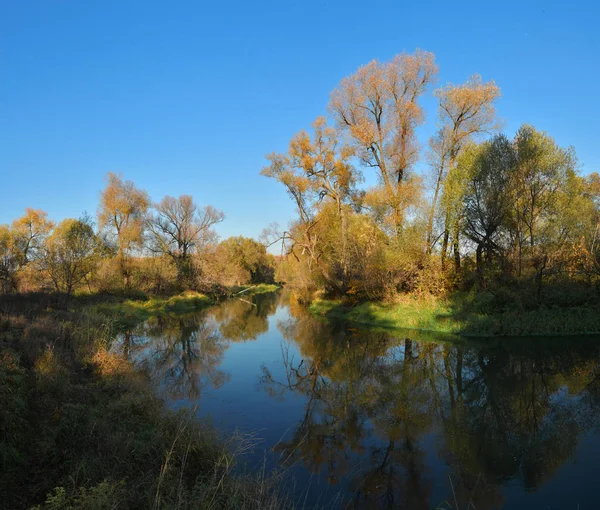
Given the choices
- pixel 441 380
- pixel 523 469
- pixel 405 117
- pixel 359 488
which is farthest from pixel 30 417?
pixel 405 117

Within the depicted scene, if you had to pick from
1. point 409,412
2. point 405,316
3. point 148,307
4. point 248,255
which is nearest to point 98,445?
point 409,412

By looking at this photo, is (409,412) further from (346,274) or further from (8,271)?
(8,271)

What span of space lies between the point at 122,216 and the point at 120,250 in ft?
13.7

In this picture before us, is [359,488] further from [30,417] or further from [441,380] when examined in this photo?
[441,380]

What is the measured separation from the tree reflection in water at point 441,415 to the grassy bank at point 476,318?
172cm

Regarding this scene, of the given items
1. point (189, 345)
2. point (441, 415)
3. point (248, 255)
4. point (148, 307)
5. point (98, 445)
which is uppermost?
point (248, 255)

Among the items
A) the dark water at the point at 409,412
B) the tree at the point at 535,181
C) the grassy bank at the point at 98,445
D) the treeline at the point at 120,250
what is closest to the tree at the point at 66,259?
the treeline at the point at 120,250

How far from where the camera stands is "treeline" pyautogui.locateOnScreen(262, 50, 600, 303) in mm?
19828

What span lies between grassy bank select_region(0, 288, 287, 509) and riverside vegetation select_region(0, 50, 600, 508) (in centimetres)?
4

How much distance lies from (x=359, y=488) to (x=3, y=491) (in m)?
5.01

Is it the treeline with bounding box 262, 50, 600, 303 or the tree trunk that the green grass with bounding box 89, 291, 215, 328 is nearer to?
the treeline with bounding box 262, 50, 600, 303

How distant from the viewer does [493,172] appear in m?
21.2

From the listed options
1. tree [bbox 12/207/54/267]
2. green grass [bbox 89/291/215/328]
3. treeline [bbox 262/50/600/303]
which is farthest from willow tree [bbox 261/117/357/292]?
tree [bbox 12/207/54/267]

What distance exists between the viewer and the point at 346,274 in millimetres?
27547
